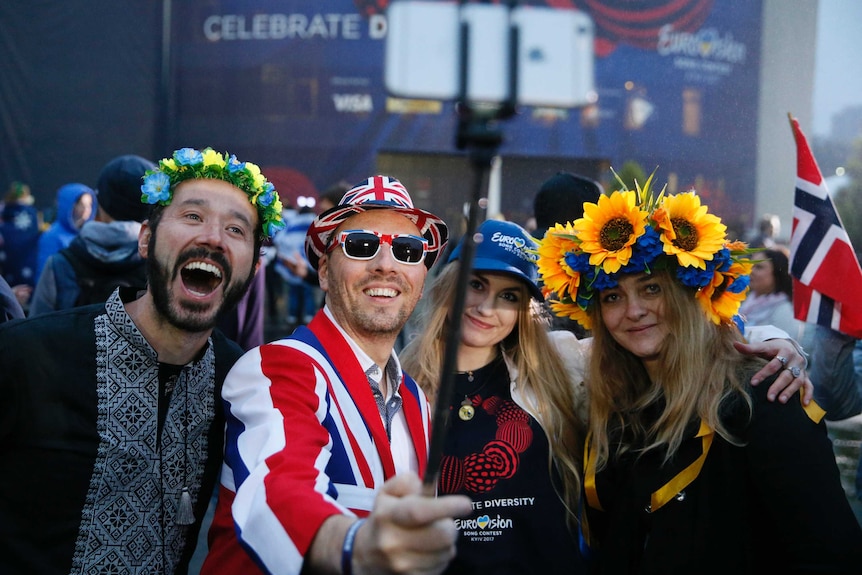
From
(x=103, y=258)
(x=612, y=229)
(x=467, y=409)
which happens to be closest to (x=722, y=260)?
(x=612, y=229)

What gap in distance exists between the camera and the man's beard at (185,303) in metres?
2.54

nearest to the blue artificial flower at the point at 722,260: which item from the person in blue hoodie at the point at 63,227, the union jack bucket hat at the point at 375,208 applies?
the union jack bucket hat at the point at 375,208

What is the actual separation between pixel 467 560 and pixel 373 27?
17.7 m

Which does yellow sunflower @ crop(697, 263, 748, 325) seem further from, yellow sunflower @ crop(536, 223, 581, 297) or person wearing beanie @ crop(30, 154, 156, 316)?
person wearing beanie @ crop(30, 154, 156, 316)

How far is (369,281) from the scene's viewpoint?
2619 millimetres

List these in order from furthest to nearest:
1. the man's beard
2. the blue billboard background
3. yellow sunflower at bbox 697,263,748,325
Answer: the blue billboard background < yellow sunflower at bbox 697,263,748,325 < the man's beard

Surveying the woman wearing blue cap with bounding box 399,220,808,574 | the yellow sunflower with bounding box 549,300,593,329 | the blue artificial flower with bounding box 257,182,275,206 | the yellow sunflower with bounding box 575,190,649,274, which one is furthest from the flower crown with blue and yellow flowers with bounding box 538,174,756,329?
the blue artificial flower with bounding box 257,182,275,206

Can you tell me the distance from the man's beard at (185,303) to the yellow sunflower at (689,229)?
1439 mm

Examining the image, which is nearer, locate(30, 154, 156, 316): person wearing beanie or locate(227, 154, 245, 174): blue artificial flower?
locate(227, 154, 245, 174): blue artificial flower

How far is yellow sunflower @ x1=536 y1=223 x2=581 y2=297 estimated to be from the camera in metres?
2.90

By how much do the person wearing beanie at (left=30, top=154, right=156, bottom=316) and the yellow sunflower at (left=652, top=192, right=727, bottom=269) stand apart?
9.24 feet

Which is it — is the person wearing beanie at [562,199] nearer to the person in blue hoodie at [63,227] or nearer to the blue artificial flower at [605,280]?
the blue artificial flower at [605,280]

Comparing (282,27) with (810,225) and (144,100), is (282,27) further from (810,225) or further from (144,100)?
(810,225)

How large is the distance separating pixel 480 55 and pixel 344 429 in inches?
53.0
